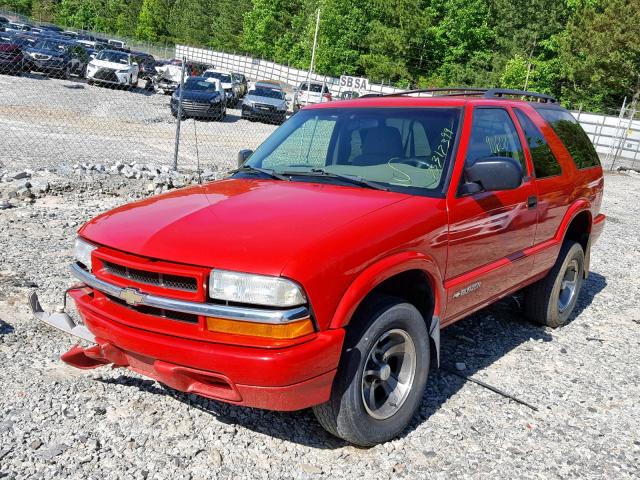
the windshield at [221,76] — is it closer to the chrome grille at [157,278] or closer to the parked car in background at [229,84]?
the parked car in background at [229,84]

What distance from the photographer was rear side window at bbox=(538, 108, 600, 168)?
16.5 feet

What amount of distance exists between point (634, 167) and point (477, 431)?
81.6 feet

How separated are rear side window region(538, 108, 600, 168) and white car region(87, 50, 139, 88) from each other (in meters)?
22.7

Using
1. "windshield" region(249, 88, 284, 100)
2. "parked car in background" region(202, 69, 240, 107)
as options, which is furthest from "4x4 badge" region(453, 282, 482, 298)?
"parked car in background" region(202, 69, 240, 107)

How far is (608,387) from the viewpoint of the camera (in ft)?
13.9

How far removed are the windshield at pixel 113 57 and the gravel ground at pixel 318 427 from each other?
76.5ft

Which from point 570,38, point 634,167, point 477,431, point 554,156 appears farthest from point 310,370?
point 570,38

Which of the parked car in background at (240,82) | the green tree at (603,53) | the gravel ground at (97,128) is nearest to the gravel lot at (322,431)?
the gravel ground at (97,128)

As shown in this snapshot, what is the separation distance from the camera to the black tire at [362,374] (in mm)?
2875

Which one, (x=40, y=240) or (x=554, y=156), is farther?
(x=40, y=240)

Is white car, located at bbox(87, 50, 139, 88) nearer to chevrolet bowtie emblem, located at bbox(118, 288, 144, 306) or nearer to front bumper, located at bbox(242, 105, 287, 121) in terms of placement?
front bumper, located at bbox(242, 105, 287, 121)

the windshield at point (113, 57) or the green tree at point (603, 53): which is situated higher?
the green tree at point (603, 53)

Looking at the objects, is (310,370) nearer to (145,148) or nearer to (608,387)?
(608,387)

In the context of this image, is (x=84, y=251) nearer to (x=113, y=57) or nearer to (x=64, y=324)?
(x=64, y=324)
